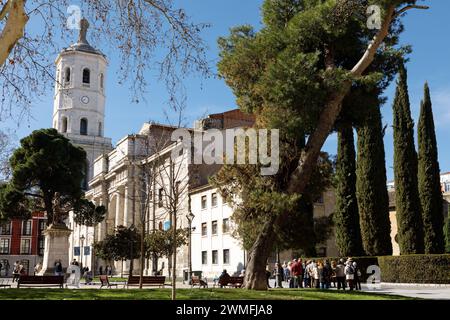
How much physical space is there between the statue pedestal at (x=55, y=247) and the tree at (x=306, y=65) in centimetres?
1549

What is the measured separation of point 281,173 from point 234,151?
211 centimetres

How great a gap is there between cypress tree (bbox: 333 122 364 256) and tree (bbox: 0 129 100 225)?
1870cm

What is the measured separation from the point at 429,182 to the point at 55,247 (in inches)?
901

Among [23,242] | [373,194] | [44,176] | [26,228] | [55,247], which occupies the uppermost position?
[44,176]

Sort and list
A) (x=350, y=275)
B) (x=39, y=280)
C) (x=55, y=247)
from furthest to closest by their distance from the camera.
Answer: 1. (x=55, y=247)
2. (x=350, y=275)
3. (x=39, y=280)

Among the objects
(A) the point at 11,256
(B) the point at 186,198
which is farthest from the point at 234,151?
(A) the point at 11,256

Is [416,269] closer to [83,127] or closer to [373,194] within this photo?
[373,194]

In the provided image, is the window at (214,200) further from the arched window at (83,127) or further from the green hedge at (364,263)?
the arched window at (83,127)

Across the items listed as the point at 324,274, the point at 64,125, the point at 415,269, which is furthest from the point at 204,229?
the point at 64,125

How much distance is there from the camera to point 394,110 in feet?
117

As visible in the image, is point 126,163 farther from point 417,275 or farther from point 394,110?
point 417,275

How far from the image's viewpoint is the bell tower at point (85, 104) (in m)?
88.4

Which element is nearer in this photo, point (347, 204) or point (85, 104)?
point (347, 204)

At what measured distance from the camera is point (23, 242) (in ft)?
269
